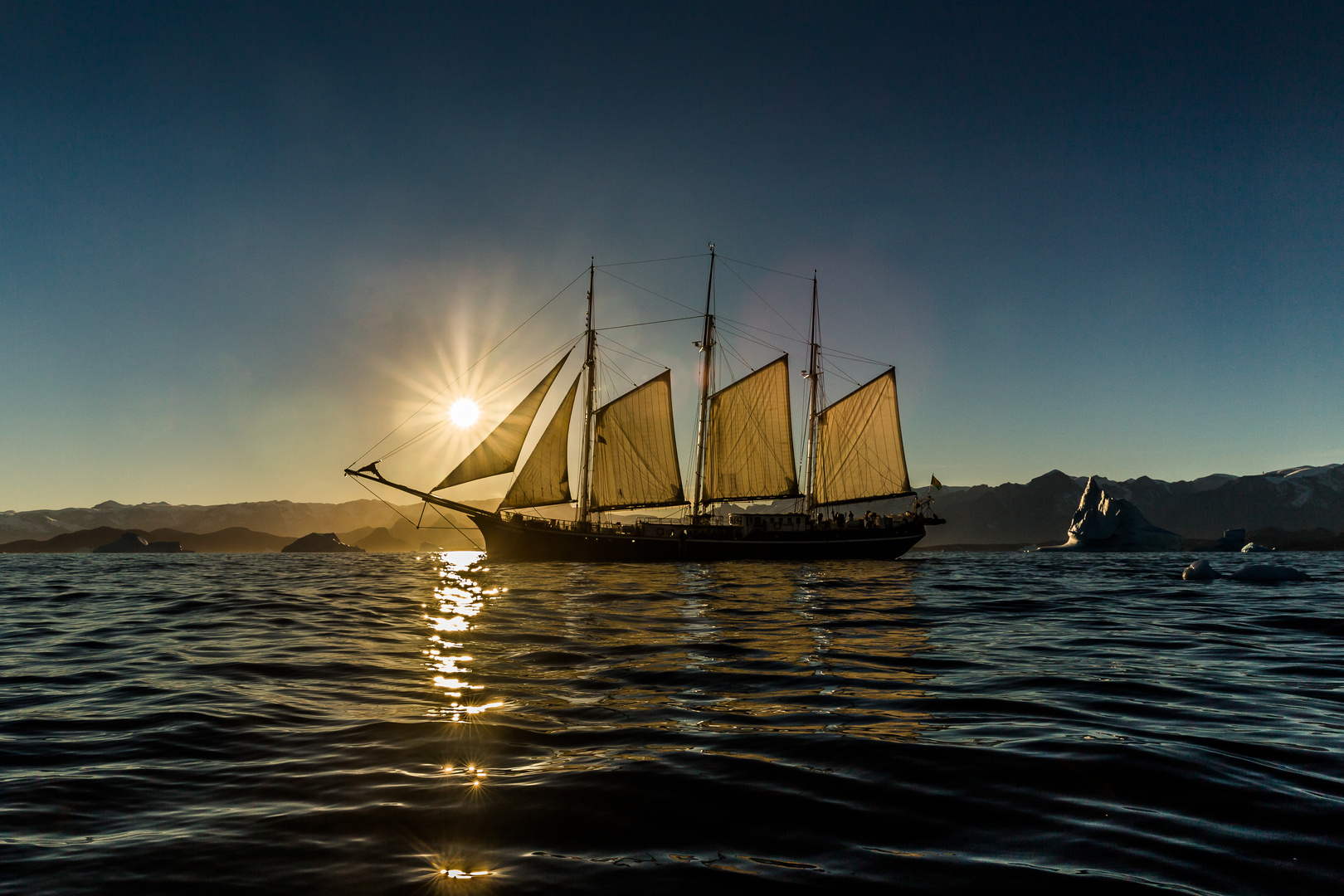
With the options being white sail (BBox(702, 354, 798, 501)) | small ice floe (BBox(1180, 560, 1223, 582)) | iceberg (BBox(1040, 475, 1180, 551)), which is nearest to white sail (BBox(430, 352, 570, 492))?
white sail (BBox(702, 354, 798, 501))

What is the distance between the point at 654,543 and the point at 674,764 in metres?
63.4

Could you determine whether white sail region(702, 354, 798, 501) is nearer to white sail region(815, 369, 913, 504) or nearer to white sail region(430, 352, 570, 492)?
white sail region(815, 369, 913, 504)

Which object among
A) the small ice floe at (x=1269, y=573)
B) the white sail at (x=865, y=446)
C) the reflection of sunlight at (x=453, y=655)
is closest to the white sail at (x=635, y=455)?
the white sail at (x=865, y=446)

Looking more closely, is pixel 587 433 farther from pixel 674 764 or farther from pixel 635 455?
pixel 674 764

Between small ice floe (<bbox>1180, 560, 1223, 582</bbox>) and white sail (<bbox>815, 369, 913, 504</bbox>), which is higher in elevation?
white sail (<bbox>815, 369, 913, 504</bbox>)

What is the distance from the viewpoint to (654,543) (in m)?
69.0

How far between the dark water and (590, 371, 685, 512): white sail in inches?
2180

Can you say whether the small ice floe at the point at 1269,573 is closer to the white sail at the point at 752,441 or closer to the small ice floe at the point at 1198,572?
the small ice floe at the point at 1198,572

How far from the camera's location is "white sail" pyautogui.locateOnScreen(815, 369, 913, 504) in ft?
239

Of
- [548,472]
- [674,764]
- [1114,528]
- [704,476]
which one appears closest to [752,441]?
[704,476]

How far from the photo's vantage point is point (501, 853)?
4.31 m

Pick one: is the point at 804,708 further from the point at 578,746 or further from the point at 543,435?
the point at 543,435

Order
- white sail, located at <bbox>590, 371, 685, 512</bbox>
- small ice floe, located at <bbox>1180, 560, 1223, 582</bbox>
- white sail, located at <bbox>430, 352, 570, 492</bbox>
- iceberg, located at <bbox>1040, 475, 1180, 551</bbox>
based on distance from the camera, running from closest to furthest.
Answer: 1. small ice floe, located at <bbox>1180, 560, 1223, 582</bbox>
2. white sail, located at <bbox>430, 352, 570, 492</bbox>
3. white sail, located at <bbox>590, 371, 685, 512</bbox>
4. iceberg, located at <bbox>1040, 475, 1180, 551</bbox>

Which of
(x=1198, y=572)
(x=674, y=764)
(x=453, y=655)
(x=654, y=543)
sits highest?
(x=674, y=764)
